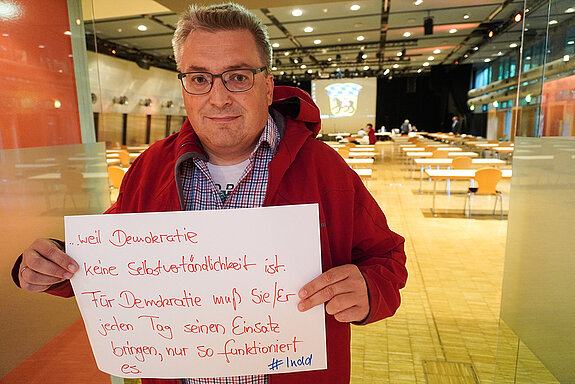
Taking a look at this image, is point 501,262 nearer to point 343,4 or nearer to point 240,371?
point 240,371

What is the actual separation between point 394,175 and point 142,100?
10.8 m

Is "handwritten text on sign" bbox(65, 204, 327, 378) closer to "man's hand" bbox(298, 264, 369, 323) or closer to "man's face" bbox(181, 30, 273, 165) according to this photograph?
"man's hand" bbox(298, 264, 369, 323)

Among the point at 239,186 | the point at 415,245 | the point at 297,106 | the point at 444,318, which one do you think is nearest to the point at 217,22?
the point at 297,106

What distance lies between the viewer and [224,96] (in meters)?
1.00

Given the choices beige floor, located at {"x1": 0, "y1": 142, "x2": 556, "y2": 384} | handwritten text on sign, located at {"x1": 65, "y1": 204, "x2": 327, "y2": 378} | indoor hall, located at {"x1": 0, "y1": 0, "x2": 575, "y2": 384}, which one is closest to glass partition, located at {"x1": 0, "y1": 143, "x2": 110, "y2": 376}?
indoor hall, located at {"x1": 0, "y1": 0, "x2": 575, "y2": 384}

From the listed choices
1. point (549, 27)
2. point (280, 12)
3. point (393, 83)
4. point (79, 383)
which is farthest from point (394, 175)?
point (393, 83)

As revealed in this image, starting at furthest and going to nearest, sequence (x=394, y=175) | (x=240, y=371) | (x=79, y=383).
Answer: (x=394, y=175) → (x=79, y=383) → (x=240, y=371)

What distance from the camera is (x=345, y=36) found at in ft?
43.6

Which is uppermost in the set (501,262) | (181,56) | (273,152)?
(181,56)

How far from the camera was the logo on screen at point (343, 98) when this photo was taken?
965 inches

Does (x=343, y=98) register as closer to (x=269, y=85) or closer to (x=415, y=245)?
(x=415, y=245)

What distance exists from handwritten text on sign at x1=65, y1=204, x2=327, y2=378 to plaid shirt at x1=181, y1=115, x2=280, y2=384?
12 centimetres

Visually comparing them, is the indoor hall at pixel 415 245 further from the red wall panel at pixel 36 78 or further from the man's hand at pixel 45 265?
the man's hand at pixel 45 265

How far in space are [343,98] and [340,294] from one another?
25.0 m
